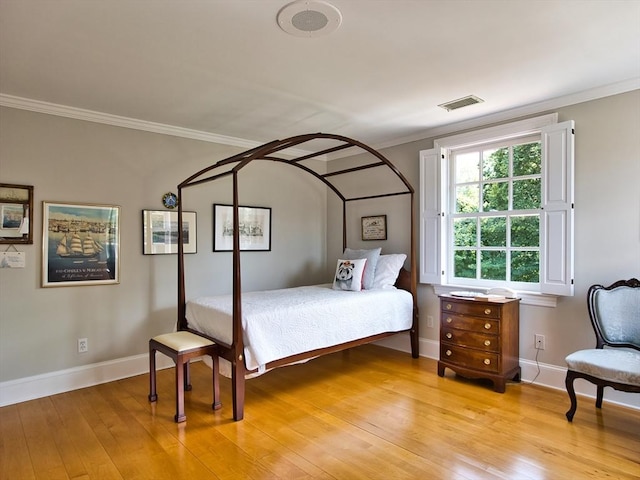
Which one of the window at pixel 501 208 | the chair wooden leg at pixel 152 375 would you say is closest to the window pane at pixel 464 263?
the window at pixel 501 208

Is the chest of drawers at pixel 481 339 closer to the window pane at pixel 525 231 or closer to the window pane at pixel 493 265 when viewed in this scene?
the window pane at pixel 493 265

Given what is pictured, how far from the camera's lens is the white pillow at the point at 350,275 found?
3.92m

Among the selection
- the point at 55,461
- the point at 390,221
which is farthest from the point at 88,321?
the point at 390,221

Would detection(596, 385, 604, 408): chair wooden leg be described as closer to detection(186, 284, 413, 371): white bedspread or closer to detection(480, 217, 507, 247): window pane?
detection(480, 217, 507, 247): window pane

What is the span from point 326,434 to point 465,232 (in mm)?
2417

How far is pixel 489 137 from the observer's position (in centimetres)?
360

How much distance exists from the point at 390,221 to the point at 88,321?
3.17 m

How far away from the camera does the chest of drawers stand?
315cm

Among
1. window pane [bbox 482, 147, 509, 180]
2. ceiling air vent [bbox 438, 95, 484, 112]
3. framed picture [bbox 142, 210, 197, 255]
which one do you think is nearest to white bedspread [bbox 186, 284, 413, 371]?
framed picture [bbox 142, 210, 197, 255]

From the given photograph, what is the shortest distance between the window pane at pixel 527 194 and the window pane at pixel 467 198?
0.36 meters

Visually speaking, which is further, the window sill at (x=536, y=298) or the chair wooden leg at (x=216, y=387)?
the window sill at (x=536, y=298)

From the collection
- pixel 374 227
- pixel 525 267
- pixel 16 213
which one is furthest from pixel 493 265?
pixel 16 213

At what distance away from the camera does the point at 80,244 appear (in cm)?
330

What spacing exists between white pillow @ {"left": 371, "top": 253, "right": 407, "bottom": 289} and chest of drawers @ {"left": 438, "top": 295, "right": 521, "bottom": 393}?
66 centimetres
